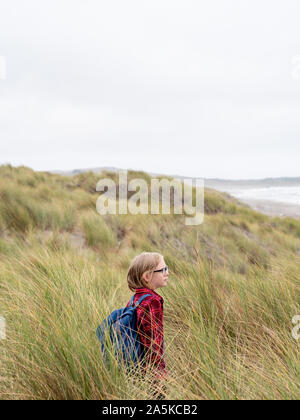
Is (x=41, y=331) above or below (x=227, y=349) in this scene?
above

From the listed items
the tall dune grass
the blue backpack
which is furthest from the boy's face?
the tall dune grass

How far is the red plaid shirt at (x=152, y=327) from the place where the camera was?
6.57 feet

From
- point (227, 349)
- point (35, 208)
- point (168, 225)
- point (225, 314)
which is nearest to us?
point (227, 349)

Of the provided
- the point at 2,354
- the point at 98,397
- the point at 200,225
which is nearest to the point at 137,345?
the point at 98,397

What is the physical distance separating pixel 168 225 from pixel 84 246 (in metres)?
2.73

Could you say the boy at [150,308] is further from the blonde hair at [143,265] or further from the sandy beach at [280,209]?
the sandy beach at [280,209]

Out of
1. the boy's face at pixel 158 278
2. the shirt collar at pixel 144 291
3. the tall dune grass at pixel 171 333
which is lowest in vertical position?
the tall dune grass at pixel 171 333

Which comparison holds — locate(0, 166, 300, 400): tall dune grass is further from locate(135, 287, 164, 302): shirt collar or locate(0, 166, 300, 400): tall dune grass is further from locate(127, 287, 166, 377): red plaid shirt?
locate(135, 287, 164, 302): shirt collar

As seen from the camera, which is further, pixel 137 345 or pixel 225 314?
pixel 225 314

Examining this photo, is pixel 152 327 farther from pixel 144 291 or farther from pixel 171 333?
pixel 171 333

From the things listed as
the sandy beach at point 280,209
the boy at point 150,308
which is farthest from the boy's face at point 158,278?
the sandy beach at point 280,209

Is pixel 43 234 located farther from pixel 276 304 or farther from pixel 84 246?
pixel 276 304

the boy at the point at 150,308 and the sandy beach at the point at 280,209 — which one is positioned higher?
the boy at the point at 150,308
